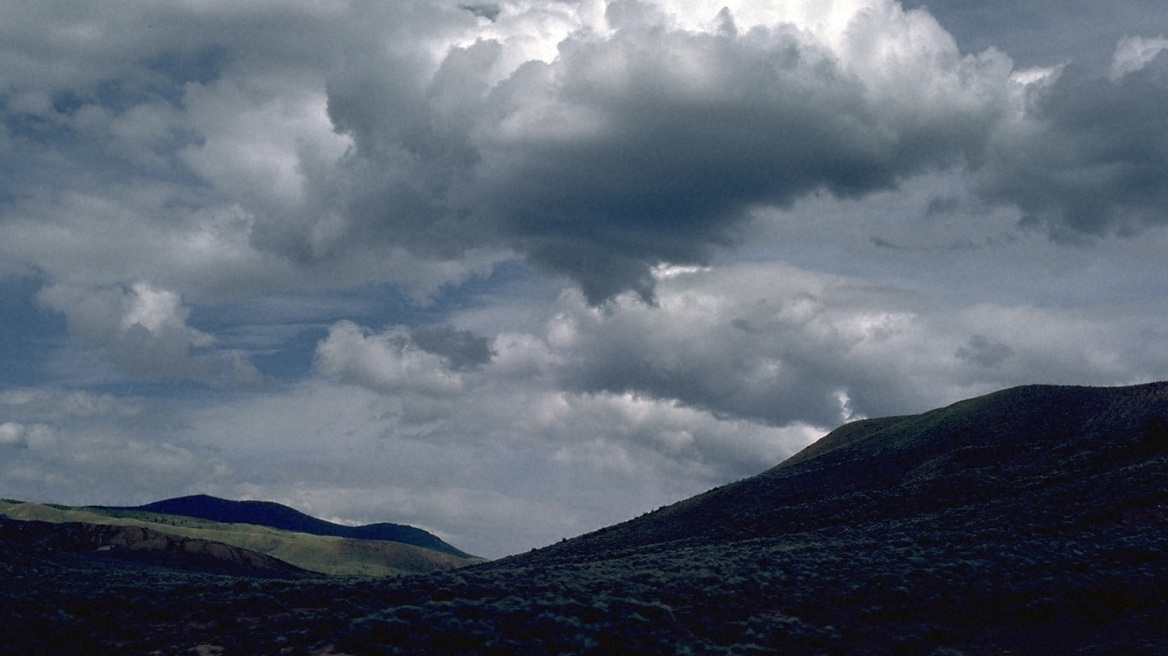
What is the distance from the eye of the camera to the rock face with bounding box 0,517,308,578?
398ft

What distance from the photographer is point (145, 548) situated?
429ft

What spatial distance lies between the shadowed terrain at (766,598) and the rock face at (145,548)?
6892 centimetres

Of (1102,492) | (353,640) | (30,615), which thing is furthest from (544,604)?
(1102,492)

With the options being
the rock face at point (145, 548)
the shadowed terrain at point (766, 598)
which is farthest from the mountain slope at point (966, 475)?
the rock face at point (145, 548)

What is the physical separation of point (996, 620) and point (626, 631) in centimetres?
1498

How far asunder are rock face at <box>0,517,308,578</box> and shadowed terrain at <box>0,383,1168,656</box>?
226ft

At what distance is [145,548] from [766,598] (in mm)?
124606

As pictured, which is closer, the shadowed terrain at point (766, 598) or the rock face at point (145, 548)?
the shadowed terrain at point (766, 598)

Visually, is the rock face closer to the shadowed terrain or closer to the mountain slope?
the shadowed terrain

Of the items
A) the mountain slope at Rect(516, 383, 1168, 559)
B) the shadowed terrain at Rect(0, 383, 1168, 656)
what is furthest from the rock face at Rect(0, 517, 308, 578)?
the mountain slope at Rect(516, 383, 1168, 559)

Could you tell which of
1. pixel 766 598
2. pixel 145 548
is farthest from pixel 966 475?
pixel 145 548

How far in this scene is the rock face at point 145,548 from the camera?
12125cm

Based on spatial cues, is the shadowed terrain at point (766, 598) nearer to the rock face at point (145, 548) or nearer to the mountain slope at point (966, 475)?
the mountain slope at point (966, 475)

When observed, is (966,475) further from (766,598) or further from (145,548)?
(145,548)
